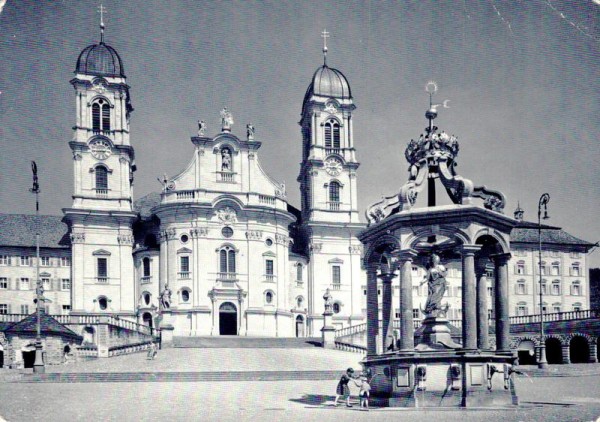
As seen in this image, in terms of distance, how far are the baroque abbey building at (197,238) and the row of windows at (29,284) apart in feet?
0.34

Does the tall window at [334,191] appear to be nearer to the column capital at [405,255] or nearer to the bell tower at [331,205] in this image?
the bell tower at [331,205]

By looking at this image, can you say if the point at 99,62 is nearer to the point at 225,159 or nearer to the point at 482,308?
the point at 225,159

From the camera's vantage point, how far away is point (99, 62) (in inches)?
2798

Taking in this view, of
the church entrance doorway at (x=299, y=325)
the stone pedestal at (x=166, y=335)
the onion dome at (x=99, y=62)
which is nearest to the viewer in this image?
the stone pedestal at (x=166, y=335)

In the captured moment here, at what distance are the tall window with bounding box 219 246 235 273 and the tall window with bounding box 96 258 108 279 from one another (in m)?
9.55

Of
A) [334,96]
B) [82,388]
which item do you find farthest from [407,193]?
[334,96]

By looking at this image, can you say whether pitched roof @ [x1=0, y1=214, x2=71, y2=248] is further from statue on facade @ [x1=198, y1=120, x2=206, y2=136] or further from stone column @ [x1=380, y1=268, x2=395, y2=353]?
stone column @ [x1=380, y1=268, x2=395, y2=353]

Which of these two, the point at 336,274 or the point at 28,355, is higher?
the point at 336,274

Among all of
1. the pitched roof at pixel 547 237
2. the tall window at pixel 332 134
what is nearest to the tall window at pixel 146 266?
the tall window at pixel 332 134

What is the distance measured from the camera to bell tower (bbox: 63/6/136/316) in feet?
225

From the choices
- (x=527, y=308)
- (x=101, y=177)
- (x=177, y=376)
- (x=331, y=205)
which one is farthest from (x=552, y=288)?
(x=177, y=376)

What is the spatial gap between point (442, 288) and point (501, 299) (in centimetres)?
168

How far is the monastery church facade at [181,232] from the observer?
68.2 metres

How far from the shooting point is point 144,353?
5416 cm
